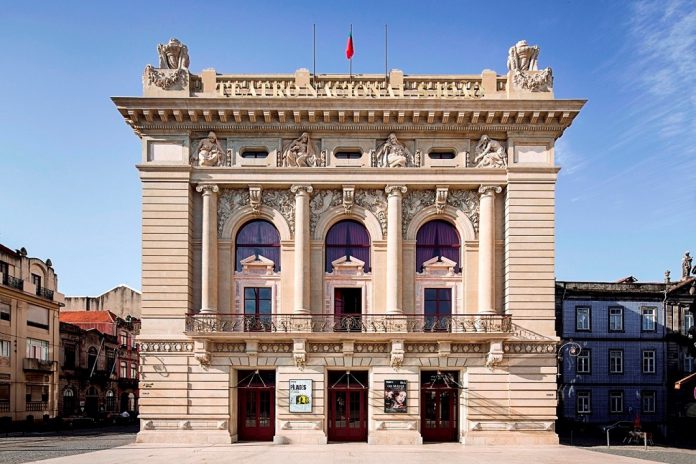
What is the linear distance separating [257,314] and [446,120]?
40.9 feet

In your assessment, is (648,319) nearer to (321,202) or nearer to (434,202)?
(434,202)

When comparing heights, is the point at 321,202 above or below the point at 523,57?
below

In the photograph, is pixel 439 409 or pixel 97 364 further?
pixel 97 364

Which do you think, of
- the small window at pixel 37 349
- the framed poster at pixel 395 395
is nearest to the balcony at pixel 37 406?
the small window at pixel 37 349

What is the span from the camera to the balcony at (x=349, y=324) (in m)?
30.0

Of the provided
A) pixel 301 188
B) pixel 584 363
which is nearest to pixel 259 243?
pixel 301 188

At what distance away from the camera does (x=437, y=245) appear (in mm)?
31891

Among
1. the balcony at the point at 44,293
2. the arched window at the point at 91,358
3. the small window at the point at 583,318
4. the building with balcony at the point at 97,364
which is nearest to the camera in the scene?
the small window at the point at 583,318

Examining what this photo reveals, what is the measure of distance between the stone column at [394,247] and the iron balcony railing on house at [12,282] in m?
32.4

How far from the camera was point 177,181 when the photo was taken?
3122 centimetres

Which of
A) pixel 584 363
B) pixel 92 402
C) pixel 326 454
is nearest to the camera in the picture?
pixel 326 454

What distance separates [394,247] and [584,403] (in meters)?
26.0

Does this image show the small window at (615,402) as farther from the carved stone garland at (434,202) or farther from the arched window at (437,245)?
the carved stone garland at (434,202)

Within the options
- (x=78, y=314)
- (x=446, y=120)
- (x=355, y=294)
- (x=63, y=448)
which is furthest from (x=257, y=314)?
(x=78, y=314)
